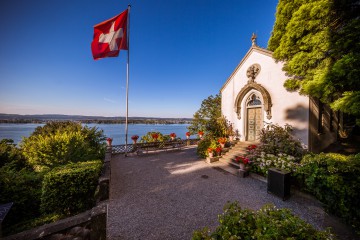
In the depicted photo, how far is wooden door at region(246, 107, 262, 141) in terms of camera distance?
1044cm

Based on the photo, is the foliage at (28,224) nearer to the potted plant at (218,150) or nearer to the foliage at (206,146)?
the foliage at (206,146)

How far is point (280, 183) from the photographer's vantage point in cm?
509

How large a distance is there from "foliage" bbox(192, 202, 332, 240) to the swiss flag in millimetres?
10669

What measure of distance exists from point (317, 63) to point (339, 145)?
6767mm

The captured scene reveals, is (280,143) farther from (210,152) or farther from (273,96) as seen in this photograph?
(210,152)

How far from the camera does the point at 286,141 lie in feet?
25.2

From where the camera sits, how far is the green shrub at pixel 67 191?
13.8 ft

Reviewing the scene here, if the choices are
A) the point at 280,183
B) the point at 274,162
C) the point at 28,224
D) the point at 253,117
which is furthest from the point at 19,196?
the point at 253,117

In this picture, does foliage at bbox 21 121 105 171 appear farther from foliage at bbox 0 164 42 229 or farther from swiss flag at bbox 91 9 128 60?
swiss flag at bbox 91 9 128 60

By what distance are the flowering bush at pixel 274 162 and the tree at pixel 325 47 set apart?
2.94 m

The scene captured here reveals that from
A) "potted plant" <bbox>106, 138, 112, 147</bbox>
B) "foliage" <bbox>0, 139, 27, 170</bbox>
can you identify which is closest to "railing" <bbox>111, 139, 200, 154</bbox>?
"potted plant" <bbox>106, 138, 112, 147</bbox>

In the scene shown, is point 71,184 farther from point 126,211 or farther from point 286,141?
point 286,141

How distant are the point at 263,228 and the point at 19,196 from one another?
6.70 metres

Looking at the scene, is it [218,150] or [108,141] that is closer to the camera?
[218,150]
